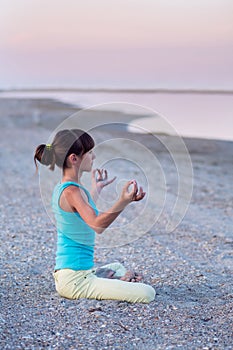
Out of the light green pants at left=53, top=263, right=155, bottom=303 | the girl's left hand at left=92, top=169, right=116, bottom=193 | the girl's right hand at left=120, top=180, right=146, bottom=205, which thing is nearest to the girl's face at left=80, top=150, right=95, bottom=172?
the girl's left hand at left=92, top=169, right=116, bottom=193

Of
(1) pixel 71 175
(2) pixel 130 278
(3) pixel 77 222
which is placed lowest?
(2) pixel 130 278

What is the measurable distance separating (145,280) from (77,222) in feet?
3.44

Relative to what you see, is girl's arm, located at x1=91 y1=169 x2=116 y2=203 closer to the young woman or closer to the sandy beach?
the young woman

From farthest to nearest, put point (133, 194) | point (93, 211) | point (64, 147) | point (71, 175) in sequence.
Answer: point (71, 175) < point (64, 147) < point (93, 211) < point (133, 194)

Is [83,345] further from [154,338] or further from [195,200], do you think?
[195,200]

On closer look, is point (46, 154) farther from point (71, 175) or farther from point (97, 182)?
point (97, 182)

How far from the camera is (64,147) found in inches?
169

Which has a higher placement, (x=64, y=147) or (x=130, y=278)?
(x=64, y=147)

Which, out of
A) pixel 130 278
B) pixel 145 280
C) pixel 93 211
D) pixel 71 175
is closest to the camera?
pixel 93 211

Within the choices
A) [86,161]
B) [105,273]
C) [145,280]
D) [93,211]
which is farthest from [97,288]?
[86,161]

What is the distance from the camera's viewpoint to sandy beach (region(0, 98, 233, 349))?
3888 millimetres

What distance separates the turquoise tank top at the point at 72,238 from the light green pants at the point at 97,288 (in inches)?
2.4

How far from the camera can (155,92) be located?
44.6m

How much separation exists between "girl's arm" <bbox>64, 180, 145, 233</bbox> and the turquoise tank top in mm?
108
